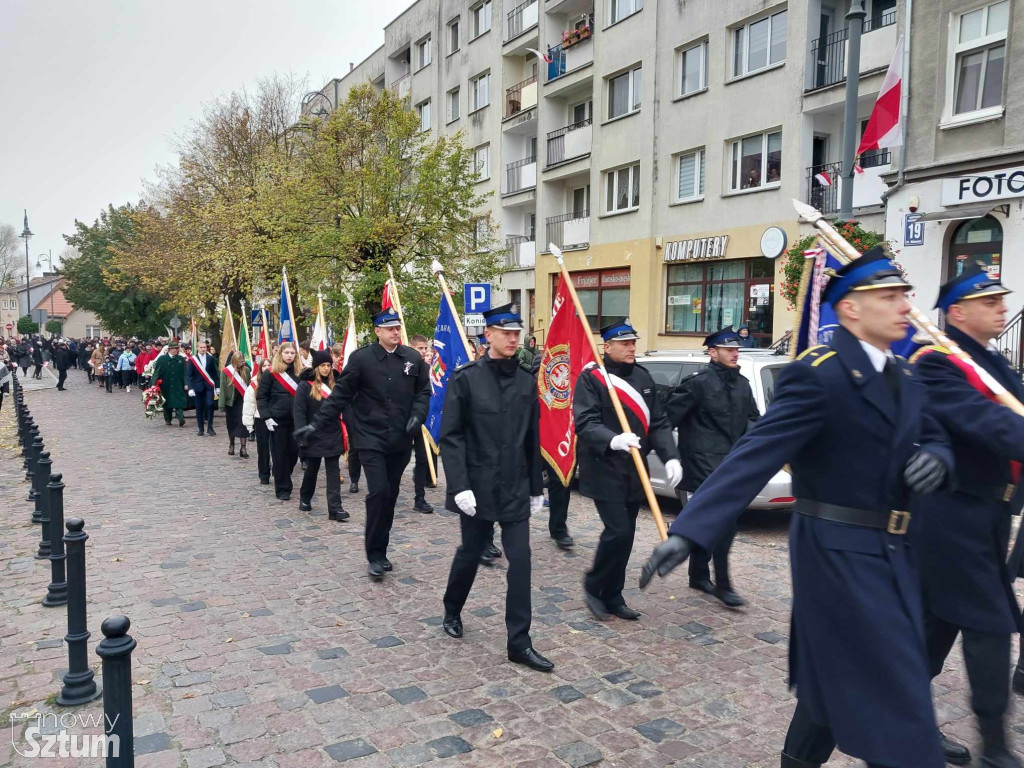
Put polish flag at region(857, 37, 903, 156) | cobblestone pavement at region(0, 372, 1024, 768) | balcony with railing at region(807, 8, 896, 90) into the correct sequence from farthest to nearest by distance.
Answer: balcony with railing at region(807, 8, 896, 90)
polish flag at region(857, 37, 903, 156)
cobblestone pavement at region(0, 372, 1024, 768)

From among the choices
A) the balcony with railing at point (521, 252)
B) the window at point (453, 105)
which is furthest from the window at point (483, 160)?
the balcony with railing at point (521, 252)

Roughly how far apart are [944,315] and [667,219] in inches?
822

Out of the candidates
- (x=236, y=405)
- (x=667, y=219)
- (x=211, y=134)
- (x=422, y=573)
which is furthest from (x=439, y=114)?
(x=422, y=573)

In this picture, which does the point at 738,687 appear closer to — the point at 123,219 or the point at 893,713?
the point at 893,713

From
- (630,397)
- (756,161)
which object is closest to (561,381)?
(630,397)

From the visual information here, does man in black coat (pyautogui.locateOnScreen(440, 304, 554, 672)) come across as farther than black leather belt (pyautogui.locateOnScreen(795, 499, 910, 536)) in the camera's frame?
Yes

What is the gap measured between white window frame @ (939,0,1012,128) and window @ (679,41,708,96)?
7573 millimetres

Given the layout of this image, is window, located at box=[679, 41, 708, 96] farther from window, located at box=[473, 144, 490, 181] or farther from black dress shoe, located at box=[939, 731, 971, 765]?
black dress shoe, located at box=[939, 731, 971, 765]

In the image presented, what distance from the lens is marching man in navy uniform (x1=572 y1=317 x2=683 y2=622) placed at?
18.3ft

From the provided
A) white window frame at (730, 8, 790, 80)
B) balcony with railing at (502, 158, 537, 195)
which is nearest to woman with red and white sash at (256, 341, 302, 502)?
white window frame at (730, 8, 790, 80)

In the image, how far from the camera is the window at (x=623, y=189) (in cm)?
2562

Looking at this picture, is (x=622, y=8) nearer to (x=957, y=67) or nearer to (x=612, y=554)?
(x=957, y=67)

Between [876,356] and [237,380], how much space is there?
13150mm

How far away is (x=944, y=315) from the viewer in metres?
3.96
